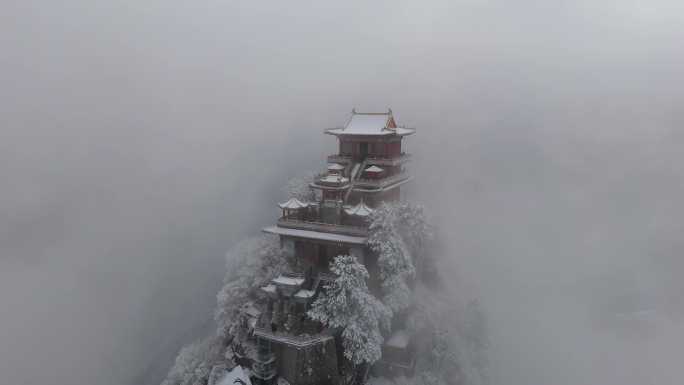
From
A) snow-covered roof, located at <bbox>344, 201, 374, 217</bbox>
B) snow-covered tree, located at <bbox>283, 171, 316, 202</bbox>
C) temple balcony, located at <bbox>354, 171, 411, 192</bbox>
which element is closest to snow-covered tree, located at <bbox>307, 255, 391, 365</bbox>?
snow-covered roof, located at <bbox>344, 201, 374, 217</bbox>

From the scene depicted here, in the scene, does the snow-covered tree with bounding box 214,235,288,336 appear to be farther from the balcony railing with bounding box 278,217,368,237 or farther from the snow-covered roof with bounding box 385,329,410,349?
the snow-covered roof with bounding box 385,329,410,349

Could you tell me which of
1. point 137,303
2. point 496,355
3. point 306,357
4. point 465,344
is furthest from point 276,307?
point 137,303

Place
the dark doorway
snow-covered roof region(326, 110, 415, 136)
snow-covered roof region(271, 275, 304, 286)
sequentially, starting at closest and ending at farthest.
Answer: snow-covered roof region(271, 275, 304, 286), snow-covered roof region(326, 110, 415, 136), the dark doorway

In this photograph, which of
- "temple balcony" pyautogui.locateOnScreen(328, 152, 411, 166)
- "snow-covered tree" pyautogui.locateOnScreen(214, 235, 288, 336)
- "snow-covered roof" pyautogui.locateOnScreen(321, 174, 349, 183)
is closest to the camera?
"snow-covered tree" pyautogui.locateOnScreen(214, 235, 288, 336)

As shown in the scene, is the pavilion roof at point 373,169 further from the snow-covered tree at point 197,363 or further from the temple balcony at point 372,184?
the snow-covered tree at point 197,363

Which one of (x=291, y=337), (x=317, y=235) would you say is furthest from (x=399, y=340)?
(x=317, y=235)

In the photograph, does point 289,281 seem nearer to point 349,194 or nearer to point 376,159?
point 349,194

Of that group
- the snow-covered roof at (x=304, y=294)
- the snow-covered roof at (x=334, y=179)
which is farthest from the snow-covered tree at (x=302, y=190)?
the snow-covered roof at (x=304, y=294)

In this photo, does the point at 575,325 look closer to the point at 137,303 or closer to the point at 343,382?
the point at 343,382
